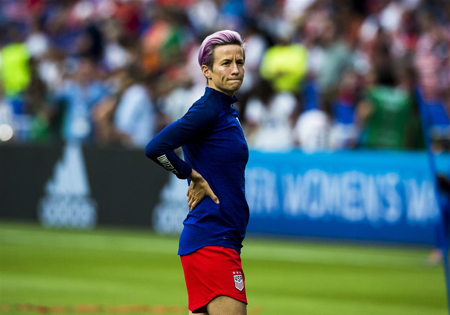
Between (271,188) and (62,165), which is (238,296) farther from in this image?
(62,165)

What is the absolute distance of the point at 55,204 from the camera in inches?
687

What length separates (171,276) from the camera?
483 inches

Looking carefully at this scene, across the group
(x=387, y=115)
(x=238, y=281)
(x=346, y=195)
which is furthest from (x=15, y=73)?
(x=238, y=281)

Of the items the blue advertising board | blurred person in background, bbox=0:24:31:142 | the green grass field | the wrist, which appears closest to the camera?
the wrist

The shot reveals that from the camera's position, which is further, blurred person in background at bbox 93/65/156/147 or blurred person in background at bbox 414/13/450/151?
blurred person in background at bbox 93/65/156/147

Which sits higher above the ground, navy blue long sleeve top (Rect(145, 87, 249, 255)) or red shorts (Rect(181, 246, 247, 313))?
navy blue long sleeve top (Rect(145, 87, 249, 255))

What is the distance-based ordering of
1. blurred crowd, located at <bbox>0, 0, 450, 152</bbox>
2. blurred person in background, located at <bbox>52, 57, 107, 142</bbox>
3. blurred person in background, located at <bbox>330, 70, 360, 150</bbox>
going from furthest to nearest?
blurred person in background, located at <bbox>52, 57, 107, 142</bbox>, blurred person in background, located at <bbox>330, 70, 360, 150</bbox>, blurred crowd, located at <bbox>0, 0, 450, 152</bbox>

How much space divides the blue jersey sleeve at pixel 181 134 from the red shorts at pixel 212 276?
1.52 feet

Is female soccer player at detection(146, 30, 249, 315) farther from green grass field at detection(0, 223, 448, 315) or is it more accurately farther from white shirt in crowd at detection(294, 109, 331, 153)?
white shirt in crowd at detection(294, 109, 331, 153)

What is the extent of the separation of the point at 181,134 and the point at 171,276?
7436mm

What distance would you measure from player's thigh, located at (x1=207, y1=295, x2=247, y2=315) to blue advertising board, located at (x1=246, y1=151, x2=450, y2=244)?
31.0 feet

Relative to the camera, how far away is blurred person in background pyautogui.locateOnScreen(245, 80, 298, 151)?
1611cm

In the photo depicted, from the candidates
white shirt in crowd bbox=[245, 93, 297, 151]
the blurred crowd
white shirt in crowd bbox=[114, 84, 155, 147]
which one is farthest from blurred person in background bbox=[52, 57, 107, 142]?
white shirt in crowd bbox=[245, 93, 297, 151]

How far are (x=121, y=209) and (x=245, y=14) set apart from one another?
5.86 meters
